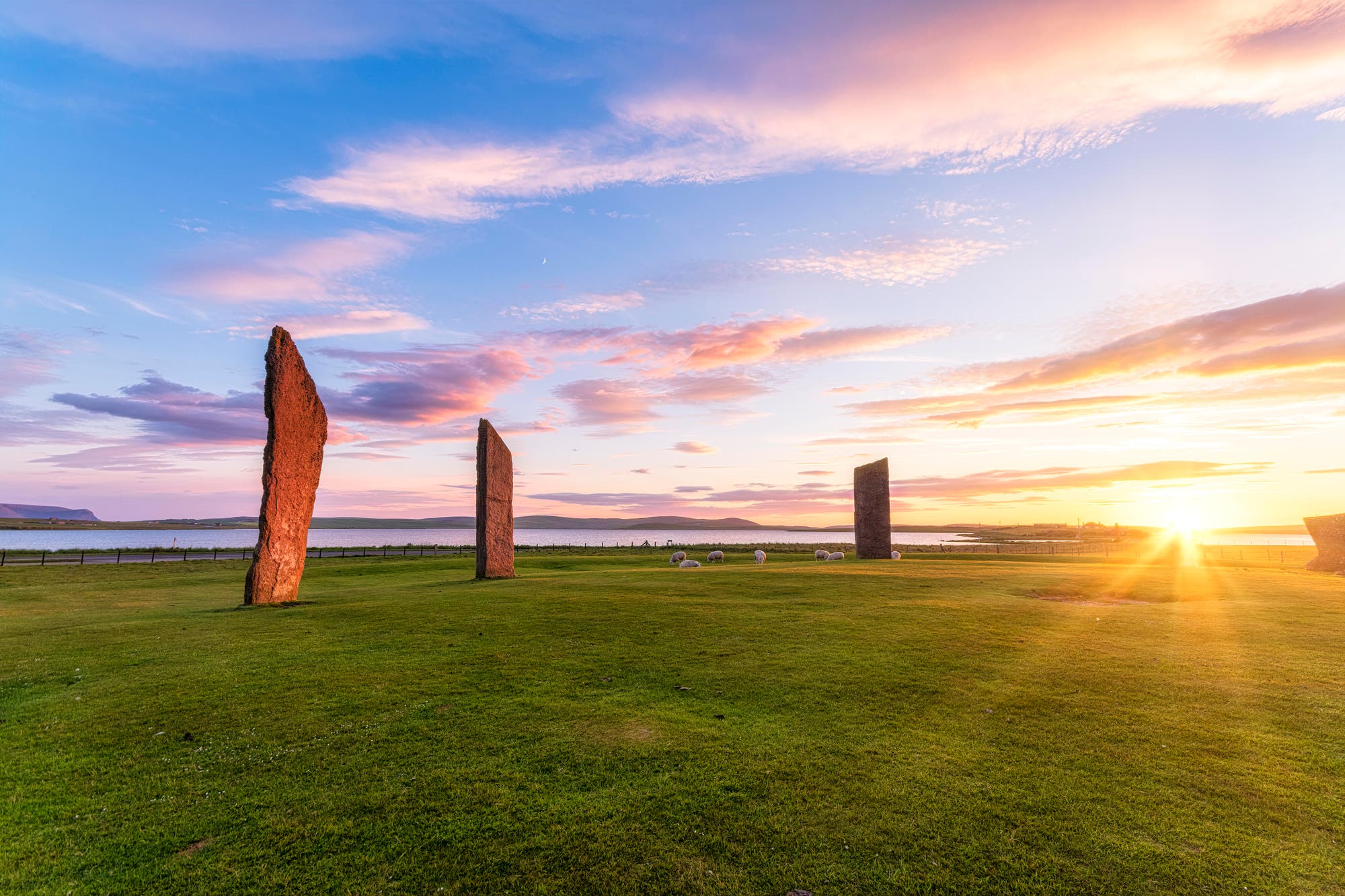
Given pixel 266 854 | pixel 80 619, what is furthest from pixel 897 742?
pixel 80 619

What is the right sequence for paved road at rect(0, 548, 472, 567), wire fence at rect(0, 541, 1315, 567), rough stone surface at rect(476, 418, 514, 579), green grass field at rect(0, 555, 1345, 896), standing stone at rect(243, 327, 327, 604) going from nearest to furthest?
A: green grass field at rect(0, 555, 1345, 896) → standing stone at rect(243, 327, 327, 604) → rough stone surface at rect(476, 418, 514, 579) → paved road at rect(0, 548, 472, 567) → wire fence at rect(0, 541, 1315, 567)

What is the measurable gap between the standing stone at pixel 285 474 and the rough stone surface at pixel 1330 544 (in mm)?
35506

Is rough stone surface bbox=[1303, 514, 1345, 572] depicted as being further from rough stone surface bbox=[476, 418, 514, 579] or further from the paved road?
the paved road

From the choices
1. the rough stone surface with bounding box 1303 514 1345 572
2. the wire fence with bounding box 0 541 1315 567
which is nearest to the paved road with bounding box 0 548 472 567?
the wire fence with bounding box 0 541 1315 567

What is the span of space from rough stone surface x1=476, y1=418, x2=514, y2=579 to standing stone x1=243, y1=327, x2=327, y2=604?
4954 mm

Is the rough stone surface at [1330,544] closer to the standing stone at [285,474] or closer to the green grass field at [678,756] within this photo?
the green grass field at [678,756]

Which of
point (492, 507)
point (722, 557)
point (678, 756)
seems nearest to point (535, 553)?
point (722, 557)

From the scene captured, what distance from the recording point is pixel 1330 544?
24.8 meters

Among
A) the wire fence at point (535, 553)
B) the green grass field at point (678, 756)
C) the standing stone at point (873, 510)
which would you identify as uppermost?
the standing stone at point (873, 510)

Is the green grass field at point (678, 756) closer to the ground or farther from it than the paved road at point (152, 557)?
farther from it

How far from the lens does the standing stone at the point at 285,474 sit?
15.5 meters

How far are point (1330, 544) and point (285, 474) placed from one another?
123 feet

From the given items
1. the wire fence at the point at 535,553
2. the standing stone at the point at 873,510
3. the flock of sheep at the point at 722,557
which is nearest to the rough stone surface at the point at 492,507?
the flock of sheep at the point at 722,557

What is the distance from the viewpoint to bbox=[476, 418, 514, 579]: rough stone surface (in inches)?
809
